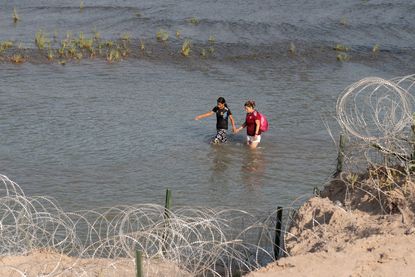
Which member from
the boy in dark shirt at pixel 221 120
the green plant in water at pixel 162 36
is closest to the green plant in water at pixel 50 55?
the green plant in water at pixel 162 36

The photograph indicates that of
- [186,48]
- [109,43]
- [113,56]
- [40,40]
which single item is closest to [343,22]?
[186,48]

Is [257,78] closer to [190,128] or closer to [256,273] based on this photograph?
[190,128]

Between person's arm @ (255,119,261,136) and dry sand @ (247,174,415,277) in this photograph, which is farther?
person's arm @ (255,119,261,136)

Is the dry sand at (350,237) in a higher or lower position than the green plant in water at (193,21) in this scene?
lower

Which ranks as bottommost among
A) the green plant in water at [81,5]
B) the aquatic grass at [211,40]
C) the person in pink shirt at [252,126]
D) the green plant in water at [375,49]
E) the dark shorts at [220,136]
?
the dark shorts at [220,136]

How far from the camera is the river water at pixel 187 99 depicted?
12.2 metres

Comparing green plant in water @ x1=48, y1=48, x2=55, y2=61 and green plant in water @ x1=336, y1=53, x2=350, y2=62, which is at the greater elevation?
green plant in water @ x1=336, y1=53, x2=350, y2=62

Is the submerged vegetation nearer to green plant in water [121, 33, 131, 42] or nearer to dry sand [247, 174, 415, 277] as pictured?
green plant in water [121, 33, 131, 42]

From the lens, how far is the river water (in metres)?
12.2

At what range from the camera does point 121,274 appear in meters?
7.84

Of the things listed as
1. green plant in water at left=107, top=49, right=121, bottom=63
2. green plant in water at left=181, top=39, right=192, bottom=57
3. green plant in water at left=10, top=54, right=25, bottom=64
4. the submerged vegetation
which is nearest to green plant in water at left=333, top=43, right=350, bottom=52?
the submerged vegetation

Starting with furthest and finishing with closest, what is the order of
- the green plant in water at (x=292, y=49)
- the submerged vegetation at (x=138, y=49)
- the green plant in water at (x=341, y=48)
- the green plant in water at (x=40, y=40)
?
the green plant in water at (x=341, y=48) < the green plant in water at (x=292, y=49) < the green plant in water at (x=40, y=40) < the submerged vegetation at (x=138, y=49)

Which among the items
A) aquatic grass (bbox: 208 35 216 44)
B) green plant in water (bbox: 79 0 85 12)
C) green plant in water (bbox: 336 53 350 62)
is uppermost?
green plant in water (bbox: 79 0 85 12)

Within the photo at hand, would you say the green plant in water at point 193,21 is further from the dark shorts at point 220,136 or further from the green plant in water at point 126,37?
the dark shorts at point 220,136
